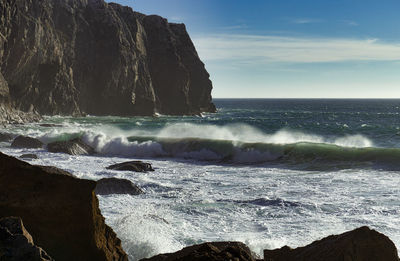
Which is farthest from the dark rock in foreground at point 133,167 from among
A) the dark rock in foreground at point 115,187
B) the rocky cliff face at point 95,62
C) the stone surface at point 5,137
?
the rocky cliff face at point 95,62

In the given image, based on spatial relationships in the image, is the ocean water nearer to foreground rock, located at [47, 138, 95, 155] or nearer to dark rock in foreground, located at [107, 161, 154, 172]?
dark rock in foreground, located at [107, 161, 154, 172]

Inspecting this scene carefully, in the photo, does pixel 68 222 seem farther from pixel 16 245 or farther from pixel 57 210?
pixel 16 245

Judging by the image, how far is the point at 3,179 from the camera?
495 centimetres

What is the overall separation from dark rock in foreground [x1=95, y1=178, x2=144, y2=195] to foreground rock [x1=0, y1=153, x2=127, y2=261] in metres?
6.90

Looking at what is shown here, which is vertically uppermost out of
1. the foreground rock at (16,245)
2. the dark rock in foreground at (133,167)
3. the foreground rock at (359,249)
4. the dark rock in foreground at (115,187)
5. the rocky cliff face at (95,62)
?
the rocky cliff face at (95,62)

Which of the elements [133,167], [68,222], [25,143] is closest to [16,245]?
[68,222]

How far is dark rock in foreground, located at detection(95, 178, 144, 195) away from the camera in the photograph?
11.9 m

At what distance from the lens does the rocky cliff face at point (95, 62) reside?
46.9m

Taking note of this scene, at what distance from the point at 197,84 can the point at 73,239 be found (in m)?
82.2

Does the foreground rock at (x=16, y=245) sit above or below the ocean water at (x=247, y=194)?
above

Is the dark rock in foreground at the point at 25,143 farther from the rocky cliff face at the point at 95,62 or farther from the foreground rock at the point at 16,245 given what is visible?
the foreground rock at the point at 16,245

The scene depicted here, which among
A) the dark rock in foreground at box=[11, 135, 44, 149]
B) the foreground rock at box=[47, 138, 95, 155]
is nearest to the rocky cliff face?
the dark rock in foreground at box=[11, 135, 44, 149]

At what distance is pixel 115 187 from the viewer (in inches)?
478

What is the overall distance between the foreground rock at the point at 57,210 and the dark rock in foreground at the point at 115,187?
6.90 metres
